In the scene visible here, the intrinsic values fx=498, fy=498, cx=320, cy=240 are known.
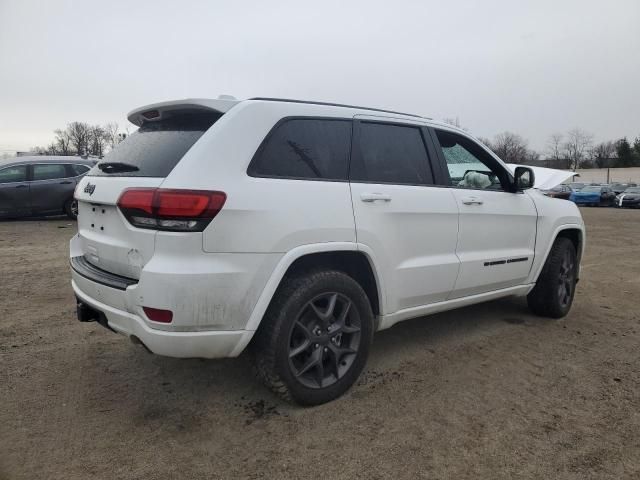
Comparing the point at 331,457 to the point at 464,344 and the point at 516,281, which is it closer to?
the point at 464,344

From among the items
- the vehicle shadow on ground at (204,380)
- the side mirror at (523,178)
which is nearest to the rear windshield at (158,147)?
the vehicle shadow on ground at (204,380)

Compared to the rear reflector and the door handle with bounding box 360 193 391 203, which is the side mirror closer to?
the door handle with bounding box 360 193 391 203

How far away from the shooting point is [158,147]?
2977 millimetres

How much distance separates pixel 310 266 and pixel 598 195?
36.1 metres

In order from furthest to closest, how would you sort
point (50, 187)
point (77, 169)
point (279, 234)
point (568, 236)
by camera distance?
point (77, 169)
point (50, 187)
point (568, 236)
point (279, 234)

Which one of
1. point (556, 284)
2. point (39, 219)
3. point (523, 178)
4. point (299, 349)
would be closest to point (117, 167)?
point (299, 349)

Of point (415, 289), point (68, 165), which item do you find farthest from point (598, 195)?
point (415, 289)

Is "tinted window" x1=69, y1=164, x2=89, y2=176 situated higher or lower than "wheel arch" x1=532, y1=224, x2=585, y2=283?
higher

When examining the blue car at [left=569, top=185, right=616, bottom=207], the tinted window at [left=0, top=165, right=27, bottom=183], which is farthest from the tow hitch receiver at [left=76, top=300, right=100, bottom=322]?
the blue car at [left=569, top=185, right=616, bottom=207]

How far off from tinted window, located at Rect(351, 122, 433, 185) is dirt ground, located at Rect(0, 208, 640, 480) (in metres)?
1.40

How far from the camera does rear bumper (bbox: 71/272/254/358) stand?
2.59 m

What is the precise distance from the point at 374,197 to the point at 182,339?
1.48 metres

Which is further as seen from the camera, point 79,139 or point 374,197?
point 79,139

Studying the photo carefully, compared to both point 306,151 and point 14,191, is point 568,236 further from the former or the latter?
point 14,191
